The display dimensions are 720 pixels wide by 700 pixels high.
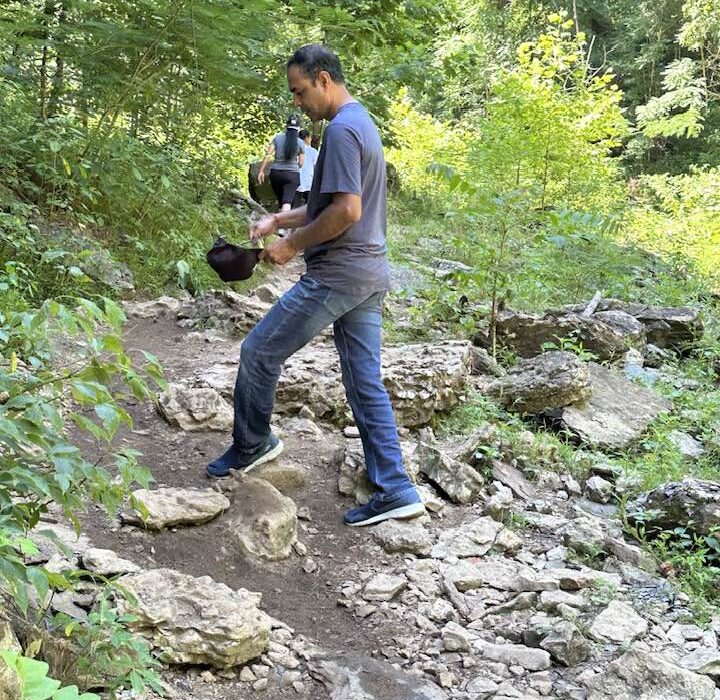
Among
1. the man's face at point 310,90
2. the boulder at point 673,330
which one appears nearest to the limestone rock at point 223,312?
the man's face at point 310,90

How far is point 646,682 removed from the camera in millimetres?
2385

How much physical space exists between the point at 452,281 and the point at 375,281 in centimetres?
507

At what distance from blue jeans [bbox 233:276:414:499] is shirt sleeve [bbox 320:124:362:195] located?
465 millimetres

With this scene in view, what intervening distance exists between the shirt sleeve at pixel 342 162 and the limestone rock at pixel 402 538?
5.32 ft

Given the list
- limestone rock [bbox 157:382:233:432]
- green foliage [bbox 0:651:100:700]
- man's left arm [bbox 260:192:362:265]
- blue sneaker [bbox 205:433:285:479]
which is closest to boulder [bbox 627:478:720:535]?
blue sneaker [bbox 205:433:285:479]

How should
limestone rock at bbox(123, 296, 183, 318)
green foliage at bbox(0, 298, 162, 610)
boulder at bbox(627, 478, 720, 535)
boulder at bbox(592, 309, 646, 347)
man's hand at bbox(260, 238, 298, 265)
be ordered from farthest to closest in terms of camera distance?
boulder at bbox(592, 309, 646, 347)
limestone rock at bbox(123, 296, 183, 318)
boulder at bbox(627, 478, 720, 535)
man's hand at bbox(260, 238, 298, 265)
green foliage at bbox(0, 298, 162, 610)

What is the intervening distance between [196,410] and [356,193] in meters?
1.88

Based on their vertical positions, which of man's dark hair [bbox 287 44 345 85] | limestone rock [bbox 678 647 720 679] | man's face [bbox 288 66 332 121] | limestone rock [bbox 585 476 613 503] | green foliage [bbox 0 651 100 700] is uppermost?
man's dark hair [bbox 287 44 345 85]

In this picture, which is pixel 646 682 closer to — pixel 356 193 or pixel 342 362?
pixel 342 362

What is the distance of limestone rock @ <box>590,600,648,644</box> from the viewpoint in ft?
8.91

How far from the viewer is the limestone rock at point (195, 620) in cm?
234

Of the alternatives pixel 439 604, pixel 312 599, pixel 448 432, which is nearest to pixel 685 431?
pixel 448 432

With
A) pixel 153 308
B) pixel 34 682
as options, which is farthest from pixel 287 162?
pixel 34 682

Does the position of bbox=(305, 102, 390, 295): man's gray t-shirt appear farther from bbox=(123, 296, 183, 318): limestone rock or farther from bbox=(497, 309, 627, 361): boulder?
bbox=(497, 309, 627, 361): boulder
